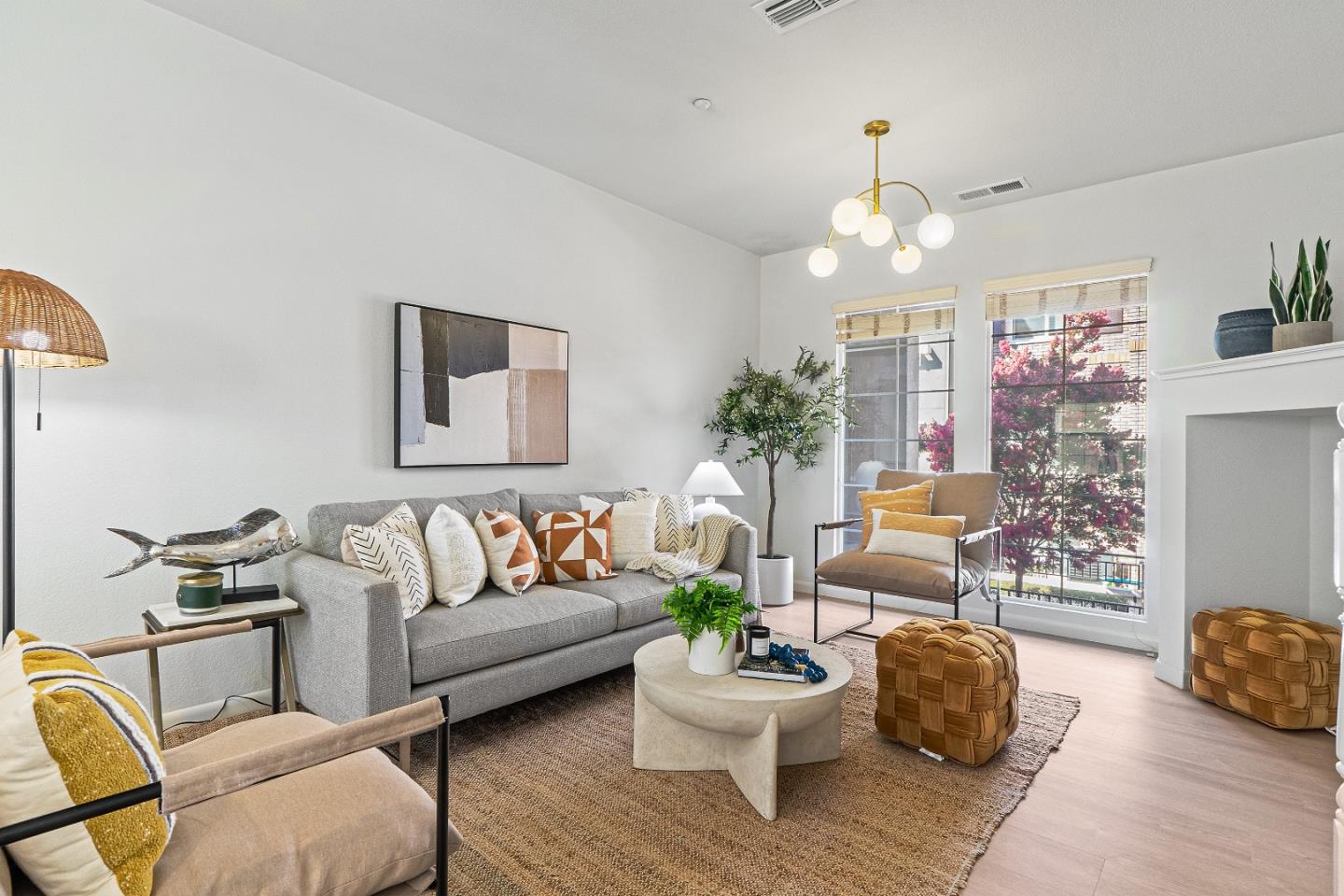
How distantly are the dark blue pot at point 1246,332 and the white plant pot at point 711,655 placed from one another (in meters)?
2.79

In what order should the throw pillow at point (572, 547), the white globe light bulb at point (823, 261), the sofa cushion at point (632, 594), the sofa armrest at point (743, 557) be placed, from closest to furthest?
the sofa cushion at point (632, 594) → the white globe light bulb at point (823, 261) → the throw pillow at point (572, 547) → the sofa armrest at point (743, 557)

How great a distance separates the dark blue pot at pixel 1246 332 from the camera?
3.15 meters

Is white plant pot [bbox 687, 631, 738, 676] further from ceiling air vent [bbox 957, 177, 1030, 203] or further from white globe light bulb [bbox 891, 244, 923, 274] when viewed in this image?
ceiling air vent [bbox 957, 177, 1030, 203]

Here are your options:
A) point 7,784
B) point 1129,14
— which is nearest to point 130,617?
point 7,784

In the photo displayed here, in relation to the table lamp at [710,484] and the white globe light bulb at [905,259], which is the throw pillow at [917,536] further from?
the white globe light bulb at [905,259]

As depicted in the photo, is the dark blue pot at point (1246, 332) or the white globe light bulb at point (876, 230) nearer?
the white globe light bulb at point (876, 230)

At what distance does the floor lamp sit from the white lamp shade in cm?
309

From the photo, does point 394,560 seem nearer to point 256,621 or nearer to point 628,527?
point 256,621

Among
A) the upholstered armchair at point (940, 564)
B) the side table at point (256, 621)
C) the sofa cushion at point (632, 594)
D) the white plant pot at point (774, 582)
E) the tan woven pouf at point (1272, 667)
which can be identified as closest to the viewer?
the side table at point (256, 621)

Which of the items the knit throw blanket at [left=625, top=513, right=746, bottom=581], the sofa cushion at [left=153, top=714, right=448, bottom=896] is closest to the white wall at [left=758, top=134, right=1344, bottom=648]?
the knit throw blanket at [left=625, top=513, right=746, bottom=581]

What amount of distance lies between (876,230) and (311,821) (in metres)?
2.65

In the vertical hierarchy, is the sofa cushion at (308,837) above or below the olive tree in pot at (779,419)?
below

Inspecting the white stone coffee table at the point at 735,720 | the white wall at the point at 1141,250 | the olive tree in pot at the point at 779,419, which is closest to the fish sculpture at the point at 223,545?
the white stone coffee table at the point at 735,720

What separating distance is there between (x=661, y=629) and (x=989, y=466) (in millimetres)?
2517
